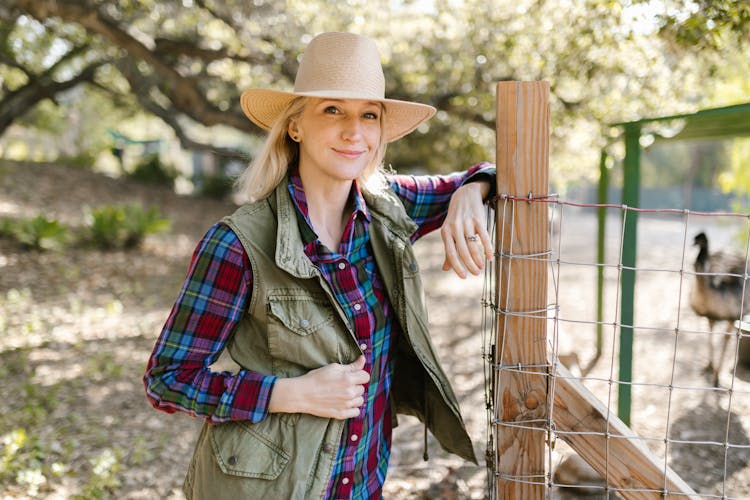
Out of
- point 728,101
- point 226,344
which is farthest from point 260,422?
point 728,101

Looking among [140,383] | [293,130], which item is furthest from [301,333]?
[140,383]

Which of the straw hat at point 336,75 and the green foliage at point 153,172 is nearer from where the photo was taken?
the straw hat at point 336,75

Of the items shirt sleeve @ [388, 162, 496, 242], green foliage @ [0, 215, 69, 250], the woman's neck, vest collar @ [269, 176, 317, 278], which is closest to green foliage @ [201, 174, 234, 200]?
green foliage @ [0, 215, 69, 250]

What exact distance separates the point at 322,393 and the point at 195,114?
7.00 metres

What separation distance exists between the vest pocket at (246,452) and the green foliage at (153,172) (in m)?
14.4

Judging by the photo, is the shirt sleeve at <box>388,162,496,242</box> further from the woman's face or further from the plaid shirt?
the woman's face

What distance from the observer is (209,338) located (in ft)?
5.34

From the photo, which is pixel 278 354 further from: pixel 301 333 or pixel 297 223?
pixel 297 223

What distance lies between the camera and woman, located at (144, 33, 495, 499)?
5.28ft

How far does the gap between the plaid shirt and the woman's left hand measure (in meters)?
0.25

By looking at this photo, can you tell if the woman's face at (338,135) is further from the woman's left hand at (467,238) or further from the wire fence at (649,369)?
the wire fence at (649,369)

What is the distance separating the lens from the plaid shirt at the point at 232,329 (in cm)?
160

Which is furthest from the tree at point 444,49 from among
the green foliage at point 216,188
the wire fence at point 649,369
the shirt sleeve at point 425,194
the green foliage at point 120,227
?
the green foliage at point 216,188

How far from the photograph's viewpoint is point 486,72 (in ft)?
21.3
